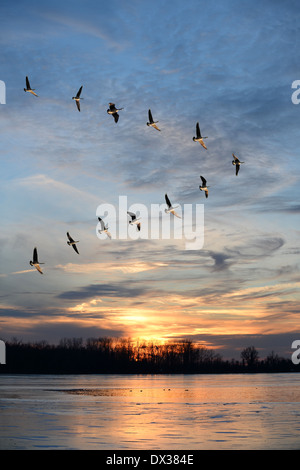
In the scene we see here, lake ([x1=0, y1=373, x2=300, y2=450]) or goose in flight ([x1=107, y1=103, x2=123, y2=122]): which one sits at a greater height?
goose in flight ([x1=107, y1=103, x2=123, y2=122])

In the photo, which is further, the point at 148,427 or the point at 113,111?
the point at 113,111

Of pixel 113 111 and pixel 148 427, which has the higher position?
pixel 113 111

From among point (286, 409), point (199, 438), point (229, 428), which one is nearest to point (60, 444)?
point (199, 438)

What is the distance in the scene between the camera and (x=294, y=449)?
67.8 feet

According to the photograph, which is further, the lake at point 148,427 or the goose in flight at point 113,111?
the goose in flight at point 113,111

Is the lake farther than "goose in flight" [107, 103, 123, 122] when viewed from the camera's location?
No

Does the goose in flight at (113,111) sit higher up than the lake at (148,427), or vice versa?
the goose in flight at (113,111)
